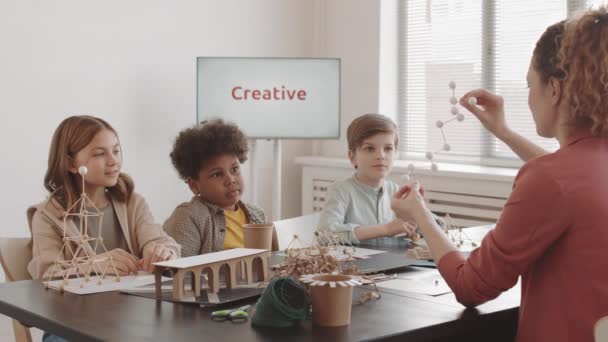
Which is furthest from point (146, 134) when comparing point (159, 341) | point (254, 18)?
point (159, 341)

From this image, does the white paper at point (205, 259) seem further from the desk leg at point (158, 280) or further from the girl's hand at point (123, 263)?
the girl's hand at point (123, 263)

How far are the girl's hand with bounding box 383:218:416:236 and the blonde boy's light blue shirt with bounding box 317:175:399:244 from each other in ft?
0.91

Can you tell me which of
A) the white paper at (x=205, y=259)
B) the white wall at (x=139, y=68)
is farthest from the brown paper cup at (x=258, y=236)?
the white wall at (x=139, y=68)

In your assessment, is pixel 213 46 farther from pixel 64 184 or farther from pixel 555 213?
pixel 555 213

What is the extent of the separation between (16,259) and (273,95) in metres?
2.44

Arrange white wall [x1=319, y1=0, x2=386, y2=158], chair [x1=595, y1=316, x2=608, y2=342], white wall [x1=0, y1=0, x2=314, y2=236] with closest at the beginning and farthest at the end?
chair [x1=595, y1=316, x2=608, y2=342] < white wall [x1=0, y1=0, x2=314, y2=236] < white wall [x1=319, y1=0, x2=386, y2=158]

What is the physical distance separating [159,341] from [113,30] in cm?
324

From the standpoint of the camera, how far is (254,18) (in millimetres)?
5254

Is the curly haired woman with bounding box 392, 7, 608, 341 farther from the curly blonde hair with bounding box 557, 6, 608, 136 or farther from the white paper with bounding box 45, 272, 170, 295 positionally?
the white paper with bounding box 45, 272, 170, 295

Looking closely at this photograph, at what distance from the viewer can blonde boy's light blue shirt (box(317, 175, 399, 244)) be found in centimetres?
326

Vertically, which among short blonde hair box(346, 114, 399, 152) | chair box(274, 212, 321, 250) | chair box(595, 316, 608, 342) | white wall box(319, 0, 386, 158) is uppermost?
white wall box(319, 0, 386, 158)

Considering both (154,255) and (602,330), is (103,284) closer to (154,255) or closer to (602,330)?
(154,255)

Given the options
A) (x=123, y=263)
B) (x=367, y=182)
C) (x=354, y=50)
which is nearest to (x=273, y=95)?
(x=354, y=50)

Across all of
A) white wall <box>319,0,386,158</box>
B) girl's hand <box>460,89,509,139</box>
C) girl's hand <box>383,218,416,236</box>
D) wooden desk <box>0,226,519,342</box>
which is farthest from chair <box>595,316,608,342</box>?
white wall <box>319,0,386,158</box>
